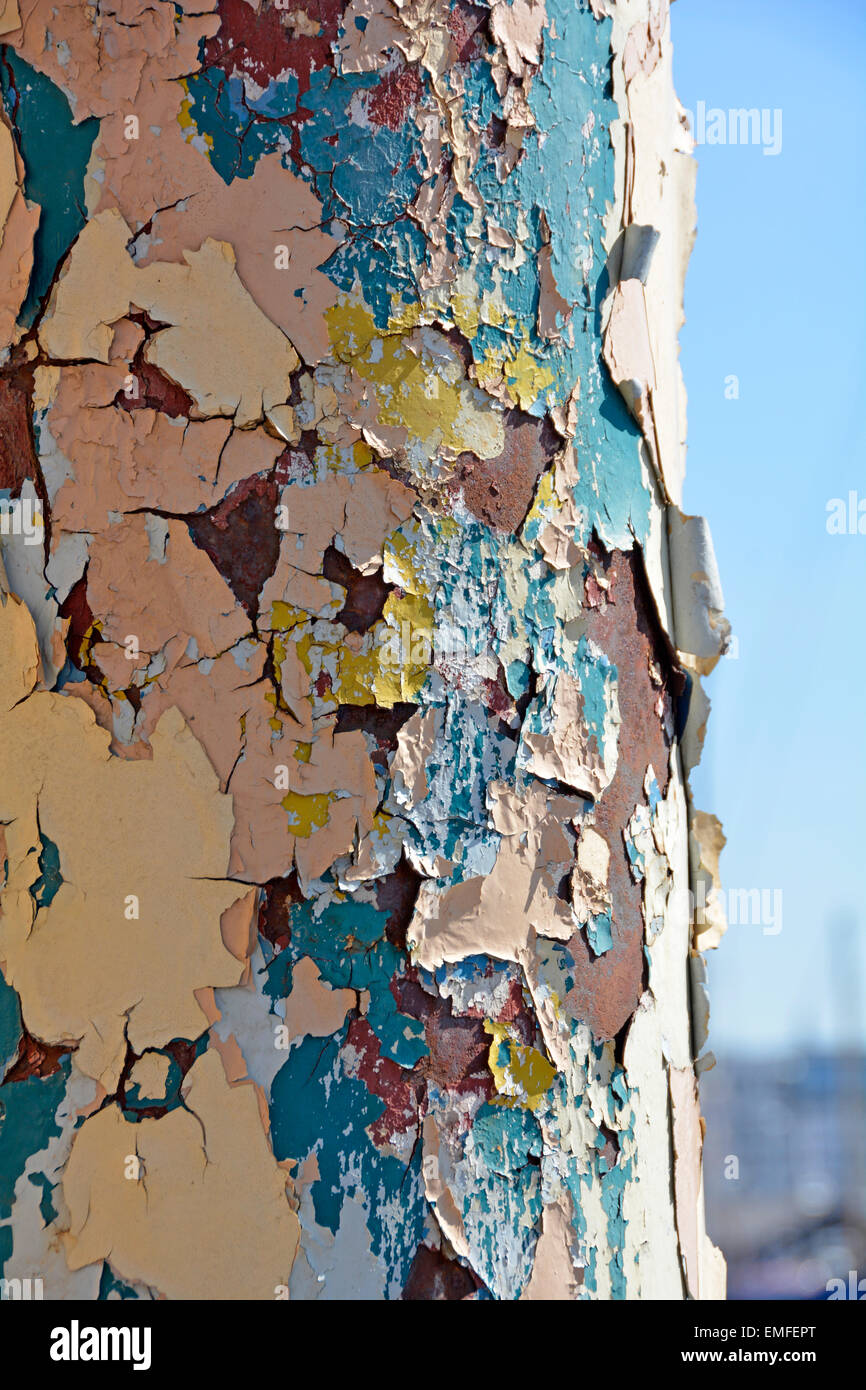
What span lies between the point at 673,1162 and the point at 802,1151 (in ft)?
49.4

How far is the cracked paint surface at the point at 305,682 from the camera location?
3.60 ft

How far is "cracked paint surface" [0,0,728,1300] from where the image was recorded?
1099mm

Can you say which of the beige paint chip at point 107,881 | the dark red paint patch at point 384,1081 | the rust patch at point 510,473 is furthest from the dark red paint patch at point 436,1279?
the rust patch at point 510,473

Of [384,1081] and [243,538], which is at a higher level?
[243,538]

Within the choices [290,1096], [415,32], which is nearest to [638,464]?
[415,32]

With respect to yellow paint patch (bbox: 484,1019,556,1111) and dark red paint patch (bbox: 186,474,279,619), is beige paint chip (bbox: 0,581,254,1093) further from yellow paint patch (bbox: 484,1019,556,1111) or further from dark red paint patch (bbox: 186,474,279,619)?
yellow paint patch (bbox: 484,1019,556,1111)

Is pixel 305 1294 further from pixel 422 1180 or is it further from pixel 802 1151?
pixel 802 1151

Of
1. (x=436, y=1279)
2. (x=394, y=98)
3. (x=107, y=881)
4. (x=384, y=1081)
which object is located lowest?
(x=436, y=1279)

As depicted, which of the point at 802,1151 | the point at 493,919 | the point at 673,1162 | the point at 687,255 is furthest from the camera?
the point at 802,1151

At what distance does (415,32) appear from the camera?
4.01 ft

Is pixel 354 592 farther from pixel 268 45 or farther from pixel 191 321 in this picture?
pixel 268 45

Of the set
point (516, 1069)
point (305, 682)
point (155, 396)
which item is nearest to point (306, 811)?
point (305, 682)

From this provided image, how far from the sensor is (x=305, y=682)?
116 cm

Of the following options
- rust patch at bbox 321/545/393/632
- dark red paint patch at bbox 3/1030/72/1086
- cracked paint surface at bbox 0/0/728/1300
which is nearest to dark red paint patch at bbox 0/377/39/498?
cracked paint surface at bbox 0/0/728/1300
